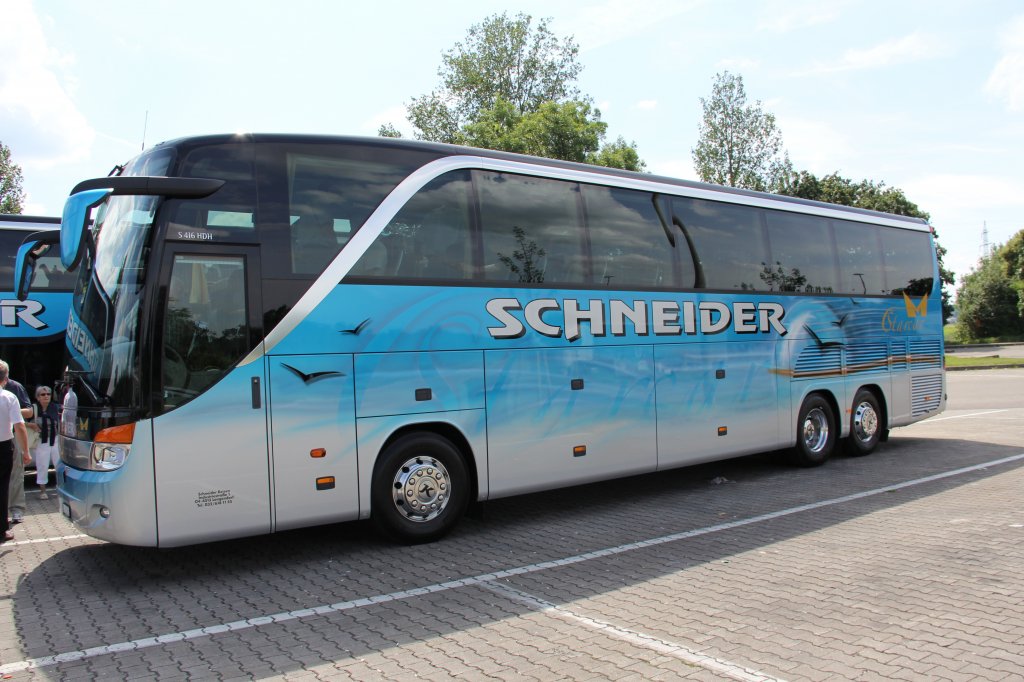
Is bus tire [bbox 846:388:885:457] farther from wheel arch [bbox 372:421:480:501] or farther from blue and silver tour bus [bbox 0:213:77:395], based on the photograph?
blue and silver tour bus [bbox 0:213:77:395]

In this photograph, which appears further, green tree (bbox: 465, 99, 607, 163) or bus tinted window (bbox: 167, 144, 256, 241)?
green tree (bbox: 465, 99, 607, 163)

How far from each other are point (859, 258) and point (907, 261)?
1.69 metres

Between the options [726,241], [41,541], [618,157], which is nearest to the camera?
[41,541]

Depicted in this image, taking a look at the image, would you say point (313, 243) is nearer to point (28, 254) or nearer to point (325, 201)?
point (325, 201)

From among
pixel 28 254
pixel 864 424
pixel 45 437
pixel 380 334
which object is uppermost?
pixel 28 254

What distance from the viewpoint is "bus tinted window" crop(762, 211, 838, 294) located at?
1112cm

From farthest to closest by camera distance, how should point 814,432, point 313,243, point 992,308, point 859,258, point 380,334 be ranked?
point 992,308, point 859,258, point 814,432, point 380,334, point 313,243

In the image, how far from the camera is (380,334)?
7000 mm

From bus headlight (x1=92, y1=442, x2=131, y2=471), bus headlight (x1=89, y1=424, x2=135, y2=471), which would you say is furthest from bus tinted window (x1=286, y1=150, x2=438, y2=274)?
bus headlight (x1=92, y1=442, x2=131, y2=471)

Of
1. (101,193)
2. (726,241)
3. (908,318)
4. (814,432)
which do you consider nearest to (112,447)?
(101,193)

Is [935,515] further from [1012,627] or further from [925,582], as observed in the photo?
[1012,627]

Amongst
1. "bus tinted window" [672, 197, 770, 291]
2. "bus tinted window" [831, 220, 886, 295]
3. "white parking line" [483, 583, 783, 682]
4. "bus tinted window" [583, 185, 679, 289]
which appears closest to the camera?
"white parking line" [483, 583, 783, 682]

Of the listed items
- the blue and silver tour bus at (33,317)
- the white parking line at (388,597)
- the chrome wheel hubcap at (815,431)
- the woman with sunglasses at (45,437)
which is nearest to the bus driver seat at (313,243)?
the white parking line at (388,597)

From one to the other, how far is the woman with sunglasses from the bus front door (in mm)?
6276
